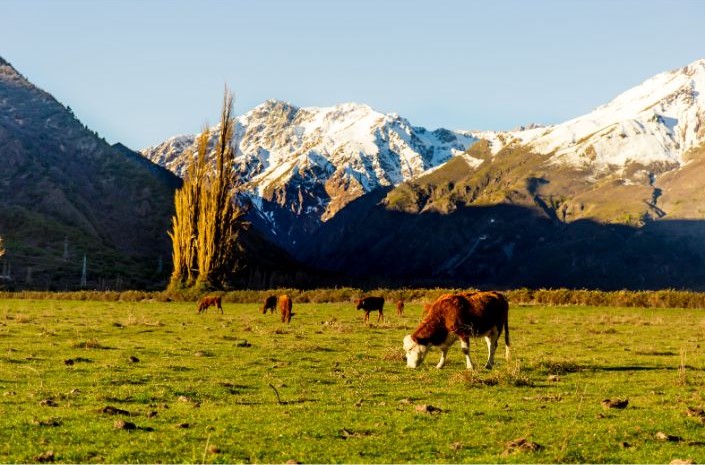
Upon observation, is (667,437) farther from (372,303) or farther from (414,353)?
(372,303)

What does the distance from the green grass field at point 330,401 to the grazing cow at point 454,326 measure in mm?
972

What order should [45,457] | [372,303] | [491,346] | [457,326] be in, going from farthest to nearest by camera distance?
1. [372,303]
2. [491,346]
3. [457,326]
4. [45,457]

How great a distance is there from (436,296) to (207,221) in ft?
78.2

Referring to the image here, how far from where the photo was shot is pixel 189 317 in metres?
46.0

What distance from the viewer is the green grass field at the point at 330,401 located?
11.6 metres

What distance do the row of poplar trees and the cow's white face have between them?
47.9 metres

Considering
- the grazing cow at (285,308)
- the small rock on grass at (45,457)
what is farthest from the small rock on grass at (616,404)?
the grazing cow at (285,308)

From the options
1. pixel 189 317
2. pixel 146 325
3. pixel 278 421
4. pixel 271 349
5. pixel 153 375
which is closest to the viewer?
pixel 278 421

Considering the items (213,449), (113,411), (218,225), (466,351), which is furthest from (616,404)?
(218,225)

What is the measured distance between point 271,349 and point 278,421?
43.6ft

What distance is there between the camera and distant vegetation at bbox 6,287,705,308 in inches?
2500

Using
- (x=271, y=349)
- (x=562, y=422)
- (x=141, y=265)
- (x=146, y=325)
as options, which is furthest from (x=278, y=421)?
(x=141, y=265)

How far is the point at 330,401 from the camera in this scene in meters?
16.2

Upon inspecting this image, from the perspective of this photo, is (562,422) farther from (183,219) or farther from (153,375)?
(183,219)
